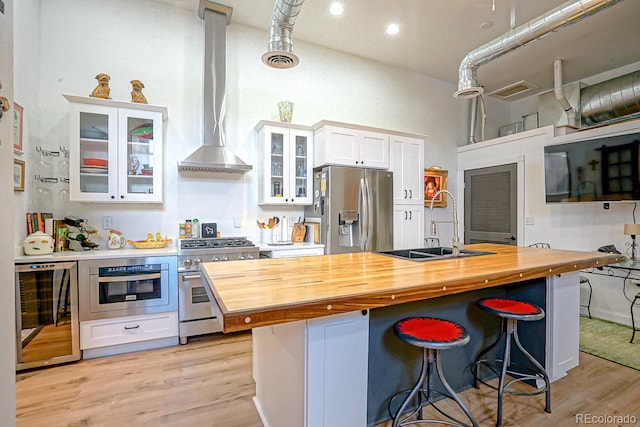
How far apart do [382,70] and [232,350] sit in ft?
14.2

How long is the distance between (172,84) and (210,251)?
194 centimetres

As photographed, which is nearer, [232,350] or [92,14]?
[232,350]

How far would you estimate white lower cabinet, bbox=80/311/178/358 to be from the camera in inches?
100

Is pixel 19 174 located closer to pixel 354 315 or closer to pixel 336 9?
pixel 354 315

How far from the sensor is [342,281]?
141 centimetres

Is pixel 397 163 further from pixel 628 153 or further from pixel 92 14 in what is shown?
pixel 92 14

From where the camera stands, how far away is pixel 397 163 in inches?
159

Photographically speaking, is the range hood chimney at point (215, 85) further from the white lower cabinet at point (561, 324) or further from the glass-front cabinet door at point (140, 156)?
the white lower cabinet at point (561, 324)

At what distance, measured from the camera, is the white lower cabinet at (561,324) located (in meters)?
2.12

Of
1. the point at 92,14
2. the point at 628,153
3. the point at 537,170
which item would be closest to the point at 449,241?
the point at 537,170

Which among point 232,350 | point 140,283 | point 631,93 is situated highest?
point 631,93

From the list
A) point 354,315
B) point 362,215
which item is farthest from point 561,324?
point 362,215

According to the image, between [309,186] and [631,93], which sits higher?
[631,93]
